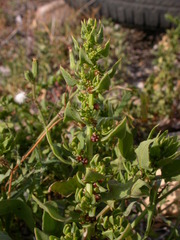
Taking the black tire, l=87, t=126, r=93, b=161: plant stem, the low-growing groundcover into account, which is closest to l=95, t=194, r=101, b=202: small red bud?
the low-growing groundcover

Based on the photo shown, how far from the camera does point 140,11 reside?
3750mm

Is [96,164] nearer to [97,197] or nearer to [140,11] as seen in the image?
[97,197]

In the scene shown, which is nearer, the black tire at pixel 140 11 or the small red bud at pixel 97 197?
the small red bud at pixel 97 197

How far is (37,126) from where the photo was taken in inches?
71.7

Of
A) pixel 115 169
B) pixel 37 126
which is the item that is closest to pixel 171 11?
pixel 37 126

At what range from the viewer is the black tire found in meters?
3.58

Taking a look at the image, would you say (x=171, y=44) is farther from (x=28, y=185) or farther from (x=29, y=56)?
(x=28, y=185)

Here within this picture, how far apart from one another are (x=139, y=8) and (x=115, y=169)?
8.97ft

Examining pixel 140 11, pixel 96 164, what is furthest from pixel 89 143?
pixel 140 11

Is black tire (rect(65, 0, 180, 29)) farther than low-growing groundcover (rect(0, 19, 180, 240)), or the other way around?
black tire (rect(65, 0, 180, 29))

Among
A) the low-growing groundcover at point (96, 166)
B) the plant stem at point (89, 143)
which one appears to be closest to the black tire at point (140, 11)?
the low-growing groundcover at point (96, 166)

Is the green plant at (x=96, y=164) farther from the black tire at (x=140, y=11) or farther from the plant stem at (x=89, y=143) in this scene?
the black tire at (x=140, y=11)

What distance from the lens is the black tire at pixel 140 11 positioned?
3.58 metres

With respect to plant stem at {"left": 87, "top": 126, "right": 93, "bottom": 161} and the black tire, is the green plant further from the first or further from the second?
the black tire
